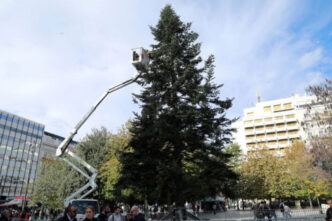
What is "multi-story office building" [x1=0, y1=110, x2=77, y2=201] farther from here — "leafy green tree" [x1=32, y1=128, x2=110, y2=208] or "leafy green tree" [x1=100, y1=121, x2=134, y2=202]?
"leafy green tree" [x1=100, y1=121, x2=134, y2=202]

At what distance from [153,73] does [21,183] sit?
73295 mm

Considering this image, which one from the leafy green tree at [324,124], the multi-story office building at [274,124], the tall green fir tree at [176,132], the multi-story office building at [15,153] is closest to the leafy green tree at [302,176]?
the leafy green tree at [324,124]

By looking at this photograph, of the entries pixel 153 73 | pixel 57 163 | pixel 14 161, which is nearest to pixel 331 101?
pixel 153 73

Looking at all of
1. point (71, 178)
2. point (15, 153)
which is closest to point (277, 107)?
point (71, 178)

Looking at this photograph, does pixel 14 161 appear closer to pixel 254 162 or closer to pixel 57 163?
pixel 57 163

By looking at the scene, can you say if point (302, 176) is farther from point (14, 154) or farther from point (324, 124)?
point (14, 154)

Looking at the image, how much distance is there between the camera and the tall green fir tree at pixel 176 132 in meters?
17.1

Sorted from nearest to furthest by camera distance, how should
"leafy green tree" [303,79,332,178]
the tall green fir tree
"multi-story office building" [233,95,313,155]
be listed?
the tall green fir tree → "leafy green tree" [303,79,332,178] → "multi-story office building" [233,95,313,155]

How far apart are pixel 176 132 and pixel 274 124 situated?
230 ft

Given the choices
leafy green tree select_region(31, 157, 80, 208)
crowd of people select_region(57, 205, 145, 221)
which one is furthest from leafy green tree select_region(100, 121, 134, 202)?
crowd of people select_region(57, 205, 145, 221)

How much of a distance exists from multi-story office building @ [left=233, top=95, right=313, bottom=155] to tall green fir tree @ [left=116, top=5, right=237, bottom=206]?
55173 mm

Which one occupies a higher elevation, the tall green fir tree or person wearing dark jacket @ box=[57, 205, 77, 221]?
the tall green fir tree

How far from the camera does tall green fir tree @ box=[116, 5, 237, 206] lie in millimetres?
17078

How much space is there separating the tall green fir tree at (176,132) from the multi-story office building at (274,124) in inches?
2172
